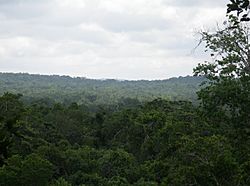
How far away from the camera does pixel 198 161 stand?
16.6 m

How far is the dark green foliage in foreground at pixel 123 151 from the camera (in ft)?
54.0

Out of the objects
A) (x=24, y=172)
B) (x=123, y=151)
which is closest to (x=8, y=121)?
(x=24, y=172)

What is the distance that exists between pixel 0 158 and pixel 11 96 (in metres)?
20.2

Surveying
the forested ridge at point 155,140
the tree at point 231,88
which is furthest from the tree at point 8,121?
the tree at point 231,88

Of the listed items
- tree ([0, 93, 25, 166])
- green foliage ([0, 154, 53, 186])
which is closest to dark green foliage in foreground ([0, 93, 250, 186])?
green foliage ([0, 154, 53, 186])

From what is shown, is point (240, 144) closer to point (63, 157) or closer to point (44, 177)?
point (44, 177)

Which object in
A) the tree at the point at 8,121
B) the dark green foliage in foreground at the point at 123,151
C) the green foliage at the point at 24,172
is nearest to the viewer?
the dark green foliage in foreground at the point at 123,151

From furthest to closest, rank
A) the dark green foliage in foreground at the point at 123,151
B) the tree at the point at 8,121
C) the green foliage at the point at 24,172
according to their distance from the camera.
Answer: the tree at the point at 8,121
the green foliage at the point at 24,172
the dark green foliage in foreground at the point at 123,151

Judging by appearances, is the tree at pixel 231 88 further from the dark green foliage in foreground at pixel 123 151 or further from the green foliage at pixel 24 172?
the green foliage at pixel 24 172

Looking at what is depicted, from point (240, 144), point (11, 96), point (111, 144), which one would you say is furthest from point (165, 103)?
point (240, 144)

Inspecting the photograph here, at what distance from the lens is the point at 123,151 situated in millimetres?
38562

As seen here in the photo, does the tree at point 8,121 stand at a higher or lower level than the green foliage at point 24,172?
higher

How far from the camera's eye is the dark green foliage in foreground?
16.5 metres

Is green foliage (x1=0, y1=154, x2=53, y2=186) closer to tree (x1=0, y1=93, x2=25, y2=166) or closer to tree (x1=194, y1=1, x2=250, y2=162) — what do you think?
tree (x1=0, y1=93, x2=25, y2=166)
